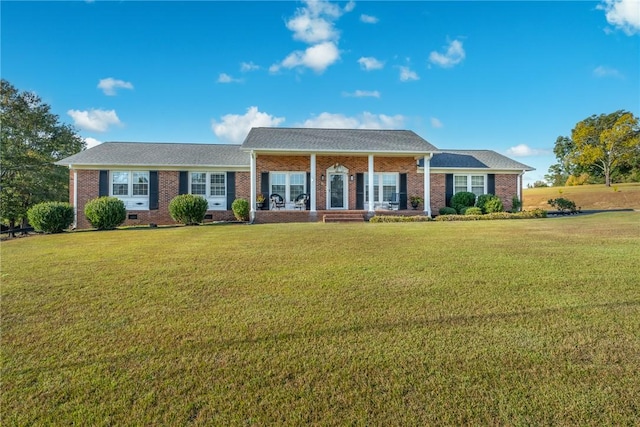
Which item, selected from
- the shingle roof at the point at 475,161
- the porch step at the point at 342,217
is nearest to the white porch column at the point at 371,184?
the porch step at the point at 342,217

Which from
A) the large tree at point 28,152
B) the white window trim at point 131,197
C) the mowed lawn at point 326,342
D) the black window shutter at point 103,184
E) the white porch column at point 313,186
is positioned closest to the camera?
the mowed lawn at point 326,342

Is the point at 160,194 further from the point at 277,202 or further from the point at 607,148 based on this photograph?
the point at 607,148

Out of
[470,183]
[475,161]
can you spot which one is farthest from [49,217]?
[475,161]

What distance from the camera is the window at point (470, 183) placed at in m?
19.1

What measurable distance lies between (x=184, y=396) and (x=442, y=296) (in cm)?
313

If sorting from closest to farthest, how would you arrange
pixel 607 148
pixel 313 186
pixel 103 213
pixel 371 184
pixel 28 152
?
pixel 103 213, pixel 313 186, pixel 371 184, pixel 28 152, pixel 607 148

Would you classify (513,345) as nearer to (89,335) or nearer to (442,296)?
(442,296)

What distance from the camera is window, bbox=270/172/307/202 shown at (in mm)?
17953

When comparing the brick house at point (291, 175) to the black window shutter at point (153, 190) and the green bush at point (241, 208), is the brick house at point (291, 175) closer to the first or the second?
the black window shutter at point (153, 190)

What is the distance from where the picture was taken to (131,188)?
17375mm

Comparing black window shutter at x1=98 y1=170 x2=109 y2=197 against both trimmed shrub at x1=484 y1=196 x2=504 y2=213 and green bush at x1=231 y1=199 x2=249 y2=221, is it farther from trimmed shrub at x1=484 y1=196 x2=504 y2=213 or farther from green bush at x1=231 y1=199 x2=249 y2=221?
trimmed shrub at x1=484 y1=196 x2=504 y2=213

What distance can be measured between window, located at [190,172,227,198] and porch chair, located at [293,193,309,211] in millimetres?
3903

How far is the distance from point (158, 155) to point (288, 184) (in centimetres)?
739

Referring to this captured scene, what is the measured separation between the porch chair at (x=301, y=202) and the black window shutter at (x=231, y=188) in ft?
11.0
